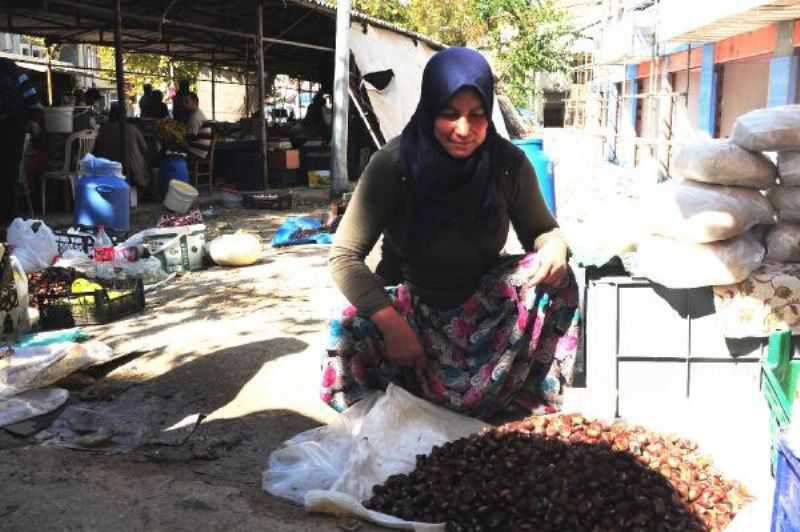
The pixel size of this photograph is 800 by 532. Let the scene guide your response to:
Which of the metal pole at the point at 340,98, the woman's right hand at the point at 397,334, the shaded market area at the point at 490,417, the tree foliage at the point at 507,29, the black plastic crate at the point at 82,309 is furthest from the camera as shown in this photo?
the tree foliage at the point at 507,29

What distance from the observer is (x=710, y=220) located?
2924mm

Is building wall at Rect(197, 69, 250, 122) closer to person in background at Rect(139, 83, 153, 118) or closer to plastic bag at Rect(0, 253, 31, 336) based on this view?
person in background at Rect(139, 83, 153, 118)

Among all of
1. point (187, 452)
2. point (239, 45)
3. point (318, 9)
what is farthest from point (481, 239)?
point (239, 45)

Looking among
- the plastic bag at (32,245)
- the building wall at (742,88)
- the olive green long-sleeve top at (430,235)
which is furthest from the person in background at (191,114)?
the olive green long-sleeve top at (430,235)

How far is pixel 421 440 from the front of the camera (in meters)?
2.95

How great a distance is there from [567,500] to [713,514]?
1.45ft

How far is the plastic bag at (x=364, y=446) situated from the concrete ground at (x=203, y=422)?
128 mm

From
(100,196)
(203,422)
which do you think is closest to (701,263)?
(203,422)

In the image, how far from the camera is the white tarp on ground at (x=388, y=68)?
1267 cm

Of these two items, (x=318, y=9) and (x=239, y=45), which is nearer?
(x=318, y=9)

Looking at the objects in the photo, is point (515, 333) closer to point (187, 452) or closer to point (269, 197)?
point (187, 452)


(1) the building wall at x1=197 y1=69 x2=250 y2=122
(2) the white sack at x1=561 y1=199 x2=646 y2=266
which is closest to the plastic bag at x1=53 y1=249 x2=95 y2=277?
(2) the white sack at x1=561 y1=199 x2=646 y2=266

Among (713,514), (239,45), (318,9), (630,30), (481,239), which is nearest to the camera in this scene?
(713,514)

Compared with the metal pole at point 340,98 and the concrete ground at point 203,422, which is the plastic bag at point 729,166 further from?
the metal pole at point 340,98
